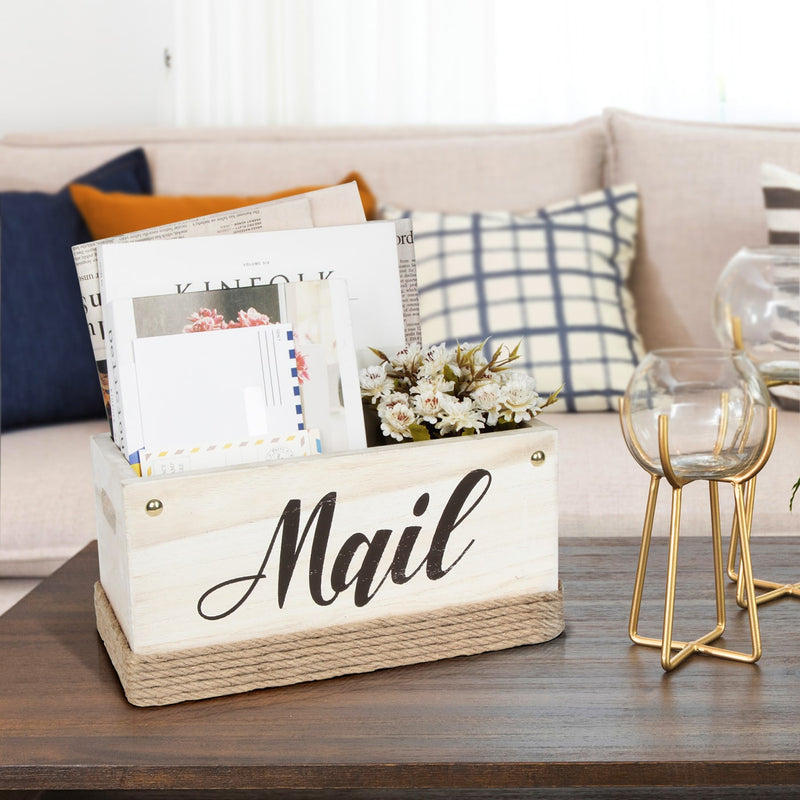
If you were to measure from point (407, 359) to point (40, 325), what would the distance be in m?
1.02

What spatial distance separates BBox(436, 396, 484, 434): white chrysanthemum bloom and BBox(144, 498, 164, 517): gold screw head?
22 cm

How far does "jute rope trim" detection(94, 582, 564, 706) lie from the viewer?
0.69 metres

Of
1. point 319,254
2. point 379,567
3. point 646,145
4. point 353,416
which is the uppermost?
point 646,145

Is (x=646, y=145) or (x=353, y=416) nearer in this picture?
(x=353, y=416)

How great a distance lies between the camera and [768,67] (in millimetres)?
2176

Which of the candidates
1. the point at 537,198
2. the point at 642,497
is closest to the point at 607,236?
the point at 537,198

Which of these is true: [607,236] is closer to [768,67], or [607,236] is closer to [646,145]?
[646,145]

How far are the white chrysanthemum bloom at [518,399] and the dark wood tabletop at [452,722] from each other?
0.61 feet

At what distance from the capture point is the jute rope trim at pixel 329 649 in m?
0.69

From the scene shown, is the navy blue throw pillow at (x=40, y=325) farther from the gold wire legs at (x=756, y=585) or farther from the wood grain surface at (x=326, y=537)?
the gold wire legs at (x=756, y=585)

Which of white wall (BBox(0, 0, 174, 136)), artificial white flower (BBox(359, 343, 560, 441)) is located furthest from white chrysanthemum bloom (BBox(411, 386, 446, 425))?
white wall (BBox(0, 0, 174, 136))

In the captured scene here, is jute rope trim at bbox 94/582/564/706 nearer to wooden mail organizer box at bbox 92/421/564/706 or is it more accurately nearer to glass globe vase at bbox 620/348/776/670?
wooden mail organizer box at bbox 92/421/564/706

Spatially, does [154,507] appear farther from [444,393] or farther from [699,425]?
[699,425]

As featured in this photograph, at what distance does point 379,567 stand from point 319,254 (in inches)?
10.1
